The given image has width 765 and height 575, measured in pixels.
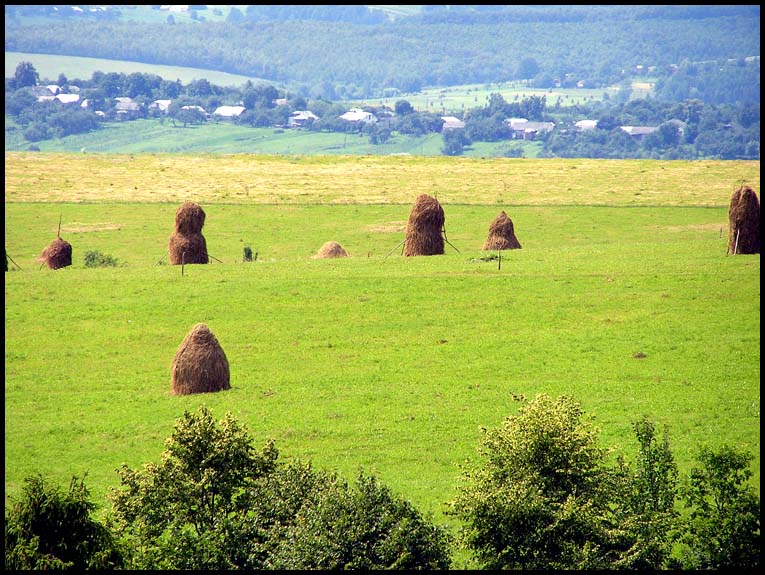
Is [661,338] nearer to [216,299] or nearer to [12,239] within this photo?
[216,299]

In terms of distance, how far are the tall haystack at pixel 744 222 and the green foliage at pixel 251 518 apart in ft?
137

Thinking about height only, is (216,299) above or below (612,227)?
below

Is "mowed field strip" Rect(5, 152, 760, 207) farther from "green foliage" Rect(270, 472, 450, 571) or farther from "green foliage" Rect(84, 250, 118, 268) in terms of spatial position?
"green foliage" Rect(270, 472, 450, 571)

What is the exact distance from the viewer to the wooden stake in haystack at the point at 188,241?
6881cm

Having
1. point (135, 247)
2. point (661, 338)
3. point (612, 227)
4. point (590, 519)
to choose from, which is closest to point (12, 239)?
point (135, 247)

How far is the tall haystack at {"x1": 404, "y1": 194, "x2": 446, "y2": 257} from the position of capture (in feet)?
231

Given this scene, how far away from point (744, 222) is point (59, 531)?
164ft

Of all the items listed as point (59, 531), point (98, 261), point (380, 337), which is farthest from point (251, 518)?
point (98, 261)

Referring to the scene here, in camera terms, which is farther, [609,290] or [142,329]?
[609,290]

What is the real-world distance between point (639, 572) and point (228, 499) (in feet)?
37.3

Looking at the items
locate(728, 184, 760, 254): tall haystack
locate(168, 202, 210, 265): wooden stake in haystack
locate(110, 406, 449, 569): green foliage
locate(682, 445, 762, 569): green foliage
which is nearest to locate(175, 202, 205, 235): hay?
locate(168, 202, 210, 265): wooden stake in haystack

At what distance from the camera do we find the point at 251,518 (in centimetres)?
3106

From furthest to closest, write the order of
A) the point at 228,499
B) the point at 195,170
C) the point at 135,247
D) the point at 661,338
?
1. the point at 195,170
2. the point at 135,247
3. the point at 661,338
4. the point at 228,499

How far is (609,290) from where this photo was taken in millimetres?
62062
